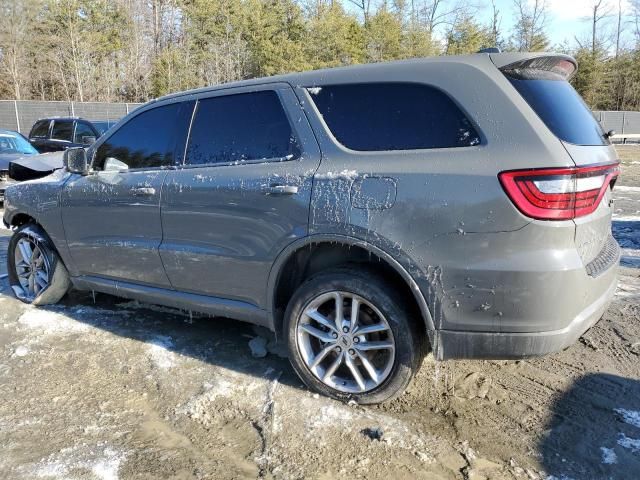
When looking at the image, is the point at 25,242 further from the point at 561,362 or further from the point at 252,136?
the point at 561,362

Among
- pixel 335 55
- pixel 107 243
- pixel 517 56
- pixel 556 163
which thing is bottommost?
pixel 107 243

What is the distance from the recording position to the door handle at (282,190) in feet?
9.82

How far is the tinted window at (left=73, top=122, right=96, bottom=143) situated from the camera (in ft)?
43.2

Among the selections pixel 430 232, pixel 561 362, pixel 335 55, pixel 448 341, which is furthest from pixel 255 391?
pixel 335 55

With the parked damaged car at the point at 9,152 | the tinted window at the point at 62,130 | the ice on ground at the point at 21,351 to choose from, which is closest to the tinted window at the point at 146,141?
the ice on ground at the point at 21,351

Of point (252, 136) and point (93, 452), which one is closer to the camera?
point (93, 452)

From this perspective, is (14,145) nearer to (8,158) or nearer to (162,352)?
(8,158)

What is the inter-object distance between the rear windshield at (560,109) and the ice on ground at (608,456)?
4.86 ft

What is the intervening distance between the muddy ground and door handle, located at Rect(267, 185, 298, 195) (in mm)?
1178

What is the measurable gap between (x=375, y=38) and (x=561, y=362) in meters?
40.5

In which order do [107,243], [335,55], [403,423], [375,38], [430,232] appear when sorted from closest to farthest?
[430,232], [403,423], [107,243], [335,55], [375,38]

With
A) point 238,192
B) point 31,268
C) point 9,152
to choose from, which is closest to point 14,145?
point 9,152

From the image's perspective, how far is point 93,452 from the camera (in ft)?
8.73

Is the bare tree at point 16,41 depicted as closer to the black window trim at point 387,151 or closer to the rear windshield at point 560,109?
the black window trim at point 387,151
